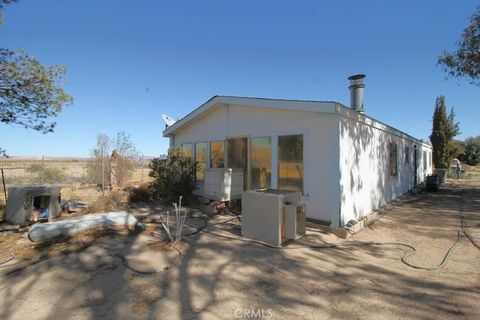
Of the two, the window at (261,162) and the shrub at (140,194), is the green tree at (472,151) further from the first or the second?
the shrub at (140,194)

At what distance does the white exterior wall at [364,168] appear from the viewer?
6.12m

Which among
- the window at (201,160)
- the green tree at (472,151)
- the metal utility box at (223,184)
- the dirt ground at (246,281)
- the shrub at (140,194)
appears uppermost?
the green tree at (472,151)

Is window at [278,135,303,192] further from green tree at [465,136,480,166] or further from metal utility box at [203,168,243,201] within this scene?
green tree at [465,136,480,166]

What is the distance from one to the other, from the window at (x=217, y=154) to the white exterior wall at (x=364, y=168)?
401 cm

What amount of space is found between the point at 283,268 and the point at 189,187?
5232 millimetres

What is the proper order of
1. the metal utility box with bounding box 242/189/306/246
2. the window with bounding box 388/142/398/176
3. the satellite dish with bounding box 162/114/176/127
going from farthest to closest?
1. the satellite dish with bounding box 162/114/176/127
2. the window with bounding box 388/142/398/176
3. the metal utility box with bounding box 242/189/306/246

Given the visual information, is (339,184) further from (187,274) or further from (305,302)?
(187,274)

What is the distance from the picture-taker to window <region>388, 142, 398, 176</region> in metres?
9.84

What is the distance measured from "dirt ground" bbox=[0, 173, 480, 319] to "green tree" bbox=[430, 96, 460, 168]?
21710 mm

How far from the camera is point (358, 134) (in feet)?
22.8

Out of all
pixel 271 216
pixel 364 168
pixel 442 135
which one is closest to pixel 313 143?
pixel 364 168

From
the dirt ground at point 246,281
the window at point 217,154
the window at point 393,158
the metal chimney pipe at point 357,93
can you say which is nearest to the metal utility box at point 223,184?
the window at point 217,154

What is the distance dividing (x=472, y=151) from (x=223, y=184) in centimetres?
4111

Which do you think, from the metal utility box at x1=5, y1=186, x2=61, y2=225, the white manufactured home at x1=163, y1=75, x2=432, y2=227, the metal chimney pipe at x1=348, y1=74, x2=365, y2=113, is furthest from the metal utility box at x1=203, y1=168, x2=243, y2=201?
the metal chimney pipe at x1=348, y1=74, x2=365, y2=113
